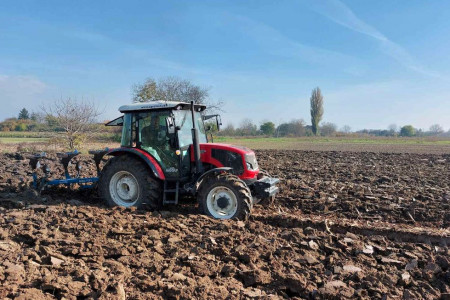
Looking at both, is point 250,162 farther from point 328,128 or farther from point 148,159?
point 328,128

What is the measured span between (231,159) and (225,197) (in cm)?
81

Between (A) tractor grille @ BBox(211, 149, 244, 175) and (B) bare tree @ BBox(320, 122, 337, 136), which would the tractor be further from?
(B) bare tree @ BBox(320, 122, 337, 136)

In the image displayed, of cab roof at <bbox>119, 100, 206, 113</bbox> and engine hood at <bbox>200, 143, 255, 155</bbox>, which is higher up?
cab roof at <bbox>119, 100, 206, 113</bbox>

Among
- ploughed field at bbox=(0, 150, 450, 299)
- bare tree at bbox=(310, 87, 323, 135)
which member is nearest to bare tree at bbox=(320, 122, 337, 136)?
bare tree at bbox=(310, 87, 323, 135)

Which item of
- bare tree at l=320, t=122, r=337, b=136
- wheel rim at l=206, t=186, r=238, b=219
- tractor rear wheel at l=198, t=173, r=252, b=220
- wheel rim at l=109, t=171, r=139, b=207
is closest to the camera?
tractor rear wheel at l=198, t=173, r=252, b=220

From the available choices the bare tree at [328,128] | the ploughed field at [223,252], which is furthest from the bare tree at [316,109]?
the ploughed field at [223,252]

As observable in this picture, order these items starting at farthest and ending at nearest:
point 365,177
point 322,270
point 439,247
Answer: point 365,177 < point 439,247 < point 322,270

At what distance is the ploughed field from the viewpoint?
3.74 metres

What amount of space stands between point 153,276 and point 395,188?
795 centimetres

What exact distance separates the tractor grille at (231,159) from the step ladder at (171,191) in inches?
37.5

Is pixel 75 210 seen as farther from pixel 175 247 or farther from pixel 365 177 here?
pixel 365 177

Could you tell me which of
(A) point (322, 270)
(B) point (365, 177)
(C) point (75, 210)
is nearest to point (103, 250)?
(C) point (75, 210)

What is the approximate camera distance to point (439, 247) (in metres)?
5.22

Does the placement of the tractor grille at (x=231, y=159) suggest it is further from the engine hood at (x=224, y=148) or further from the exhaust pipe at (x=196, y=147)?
the exhaust pipe at (x=196, y=147)
